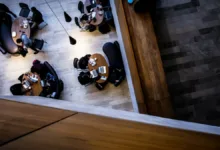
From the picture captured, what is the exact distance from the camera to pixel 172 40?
544 cm

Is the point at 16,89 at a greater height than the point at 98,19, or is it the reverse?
the point at 98,19

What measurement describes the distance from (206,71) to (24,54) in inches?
221

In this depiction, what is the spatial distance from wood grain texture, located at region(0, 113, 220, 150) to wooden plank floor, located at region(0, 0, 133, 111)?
212 inches

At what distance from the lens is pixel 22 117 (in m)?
0.93

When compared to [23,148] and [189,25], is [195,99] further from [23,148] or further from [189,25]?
[23,148]

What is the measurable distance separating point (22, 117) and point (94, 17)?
19.6 ft

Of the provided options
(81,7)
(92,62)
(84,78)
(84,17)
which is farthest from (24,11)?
(84,78)

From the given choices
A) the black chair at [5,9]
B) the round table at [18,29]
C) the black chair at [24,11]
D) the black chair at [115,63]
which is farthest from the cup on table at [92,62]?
the black chair at [5,9]

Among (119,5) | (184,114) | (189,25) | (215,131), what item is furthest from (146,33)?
(215,131)

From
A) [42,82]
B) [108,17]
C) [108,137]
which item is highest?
[108,17]

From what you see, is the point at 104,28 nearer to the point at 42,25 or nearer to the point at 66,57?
the point at 66,57

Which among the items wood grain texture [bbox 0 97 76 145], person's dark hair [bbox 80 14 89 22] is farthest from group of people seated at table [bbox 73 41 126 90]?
wood grain texture [bbox 0 97 76 145]

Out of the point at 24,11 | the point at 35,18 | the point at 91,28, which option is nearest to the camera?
the point at 35,18

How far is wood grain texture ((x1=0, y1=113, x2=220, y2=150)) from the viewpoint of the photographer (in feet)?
2.85
